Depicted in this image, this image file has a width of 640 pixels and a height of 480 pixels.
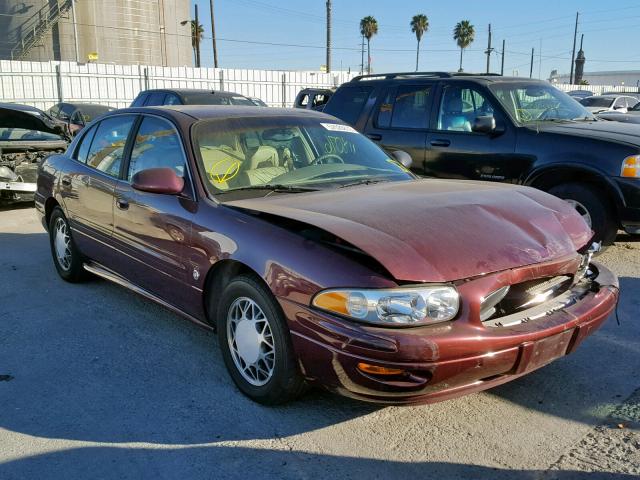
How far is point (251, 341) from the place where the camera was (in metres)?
3.21

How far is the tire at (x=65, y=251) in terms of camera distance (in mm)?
5332

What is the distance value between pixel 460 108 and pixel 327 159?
3.26m

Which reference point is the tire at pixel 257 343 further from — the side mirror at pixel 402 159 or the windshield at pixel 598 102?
the windshield at pixel 598 102

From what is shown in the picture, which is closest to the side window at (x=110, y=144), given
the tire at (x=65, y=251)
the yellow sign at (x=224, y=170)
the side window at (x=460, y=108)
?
the tire at (x=65, y=251)

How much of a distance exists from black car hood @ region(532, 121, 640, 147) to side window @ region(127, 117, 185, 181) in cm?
398

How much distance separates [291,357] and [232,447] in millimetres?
507

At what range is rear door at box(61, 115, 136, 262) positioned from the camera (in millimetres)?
4590

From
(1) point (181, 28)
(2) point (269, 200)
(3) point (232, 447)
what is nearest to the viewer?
(3) point (232, 447)

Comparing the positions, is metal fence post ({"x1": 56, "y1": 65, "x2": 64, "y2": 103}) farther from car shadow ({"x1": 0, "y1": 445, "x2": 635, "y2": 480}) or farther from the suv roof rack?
car shadow ({"x1": 0, "y1": 445, "x2": 635, "y2": 480})

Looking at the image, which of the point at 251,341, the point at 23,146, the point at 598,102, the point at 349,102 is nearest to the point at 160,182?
the point at 251,341

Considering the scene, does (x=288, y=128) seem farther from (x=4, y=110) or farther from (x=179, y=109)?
(x=4, y=110)

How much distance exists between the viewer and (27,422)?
3.15 m

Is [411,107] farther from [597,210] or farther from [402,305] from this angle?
[402,305]

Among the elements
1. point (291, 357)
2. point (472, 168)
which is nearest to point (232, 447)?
point (291, 357)
